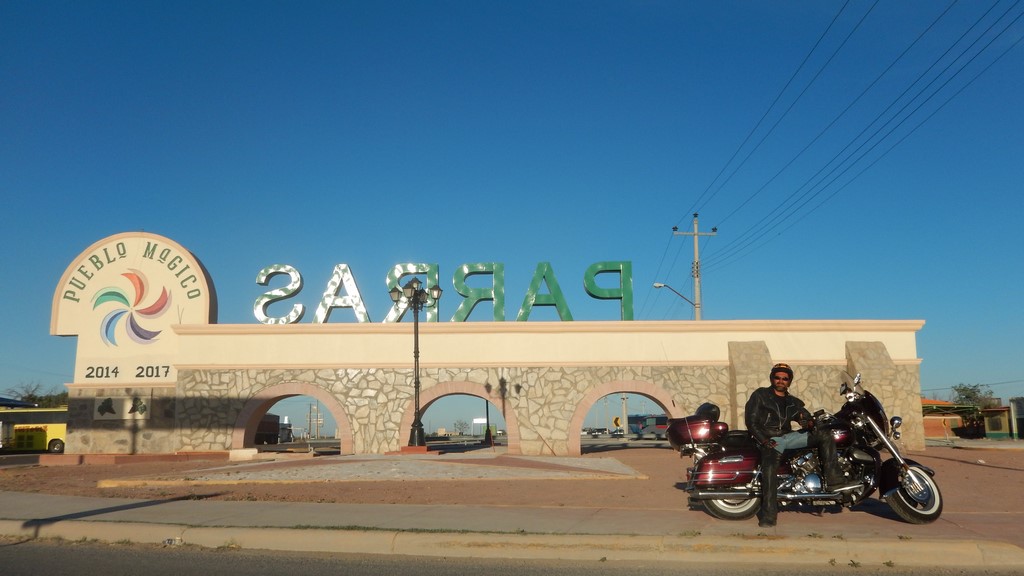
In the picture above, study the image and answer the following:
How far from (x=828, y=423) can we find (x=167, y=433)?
22164 mm

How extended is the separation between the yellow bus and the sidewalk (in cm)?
3407

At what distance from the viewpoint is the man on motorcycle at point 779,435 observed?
8539 millimetres

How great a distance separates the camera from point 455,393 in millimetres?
24812

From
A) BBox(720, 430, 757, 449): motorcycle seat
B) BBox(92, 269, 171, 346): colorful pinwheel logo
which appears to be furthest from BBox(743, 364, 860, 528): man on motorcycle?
BBox(92, 269, 171, 346): colorful pinwheel logo

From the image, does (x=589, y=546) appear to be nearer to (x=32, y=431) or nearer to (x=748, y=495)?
(x=748, y=495)

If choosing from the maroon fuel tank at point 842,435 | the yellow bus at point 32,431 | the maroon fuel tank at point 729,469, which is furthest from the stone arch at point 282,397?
the yellow bus at point 32,431

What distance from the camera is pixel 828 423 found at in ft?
28.3

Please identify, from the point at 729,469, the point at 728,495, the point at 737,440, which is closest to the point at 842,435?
the point at 737,440

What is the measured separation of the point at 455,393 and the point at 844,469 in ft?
55.9

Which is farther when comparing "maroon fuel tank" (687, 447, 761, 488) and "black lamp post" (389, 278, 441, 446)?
"black lamp post" (389, 278, 441, 446)

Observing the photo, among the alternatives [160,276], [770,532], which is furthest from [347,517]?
[160,276]

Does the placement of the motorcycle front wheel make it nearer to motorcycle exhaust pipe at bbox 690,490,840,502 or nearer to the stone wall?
motorcycle exhaust pipe at bbox 690,490,840,502

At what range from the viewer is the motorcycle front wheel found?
839 centimetres

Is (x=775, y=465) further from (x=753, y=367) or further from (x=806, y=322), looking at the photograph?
(x=806, y=322)
